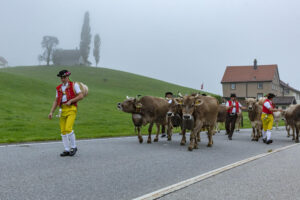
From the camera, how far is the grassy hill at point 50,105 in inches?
620

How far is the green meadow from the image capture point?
15.7 metres

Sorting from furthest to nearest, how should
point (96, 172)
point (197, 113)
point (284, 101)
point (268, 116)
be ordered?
1. point (284, 101)
2. point (268, 116)
3. point (197, 113)
4. point (96, 172)

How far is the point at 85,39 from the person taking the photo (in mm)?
128375

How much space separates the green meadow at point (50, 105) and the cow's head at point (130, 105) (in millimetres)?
3413

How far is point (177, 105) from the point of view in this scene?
1114 cm

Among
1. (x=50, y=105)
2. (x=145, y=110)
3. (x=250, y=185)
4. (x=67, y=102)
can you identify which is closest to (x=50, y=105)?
(x=50, y=105)

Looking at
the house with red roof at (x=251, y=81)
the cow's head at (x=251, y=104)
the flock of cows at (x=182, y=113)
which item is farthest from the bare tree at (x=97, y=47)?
the flock of cows at (x=182, y=113)

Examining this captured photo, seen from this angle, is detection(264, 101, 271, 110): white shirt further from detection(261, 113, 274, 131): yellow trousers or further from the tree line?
the tree line

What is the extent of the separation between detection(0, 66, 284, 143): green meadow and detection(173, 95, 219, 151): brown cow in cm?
550

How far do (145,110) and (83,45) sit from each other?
392 feet

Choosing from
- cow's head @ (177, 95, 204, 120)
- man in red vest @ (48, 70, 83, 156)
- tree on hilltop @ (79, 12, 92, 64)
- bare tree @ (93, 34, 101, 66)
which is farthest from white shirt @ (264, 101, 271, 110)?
bare tree @ (93, 34, 101, 66)

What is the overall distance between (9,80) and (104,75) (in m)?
40.9

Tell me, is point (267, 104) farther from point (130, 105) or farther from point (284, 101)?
point (284, 101)

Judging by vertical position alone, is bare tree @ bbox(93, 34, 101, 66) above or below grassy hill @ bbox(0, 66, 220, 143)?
above
